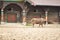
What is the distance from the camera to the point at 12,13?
30.9 meters

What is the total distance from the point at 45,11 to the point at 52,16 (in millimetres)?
1652

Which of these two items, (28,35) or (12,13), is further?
(12,13)

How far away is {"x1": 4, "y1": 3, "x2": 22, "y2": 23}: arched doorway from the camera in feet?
101

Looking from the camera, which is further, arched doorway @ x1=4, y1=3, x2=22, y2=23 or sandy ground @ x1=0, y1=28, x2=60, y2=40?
arched doorway @ x1=4, y1=3, x2=22, y2=23

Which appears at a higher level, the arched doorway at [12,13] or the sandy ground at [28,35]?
the arched doorway at [12,13]

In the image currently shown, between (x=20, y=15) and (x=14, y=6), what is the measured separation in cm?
148

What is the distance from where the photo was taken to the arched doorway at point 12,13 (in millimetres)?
30703

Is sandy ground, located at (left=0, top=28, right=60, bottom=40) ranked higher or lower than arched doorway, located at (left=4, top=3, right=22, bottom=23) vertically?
lower

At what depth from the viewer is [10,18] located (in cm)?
3111

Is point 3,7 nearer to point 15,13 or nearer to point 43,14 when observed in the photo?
point 15,13

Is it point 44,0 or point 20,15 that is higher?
point 44,0

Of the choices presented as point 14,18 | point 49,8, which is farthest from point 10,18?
point 49,8

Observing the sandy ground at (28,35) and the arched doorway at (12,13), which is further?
the arched doorway at (12,13)

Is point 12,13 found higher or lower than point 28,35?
higher
